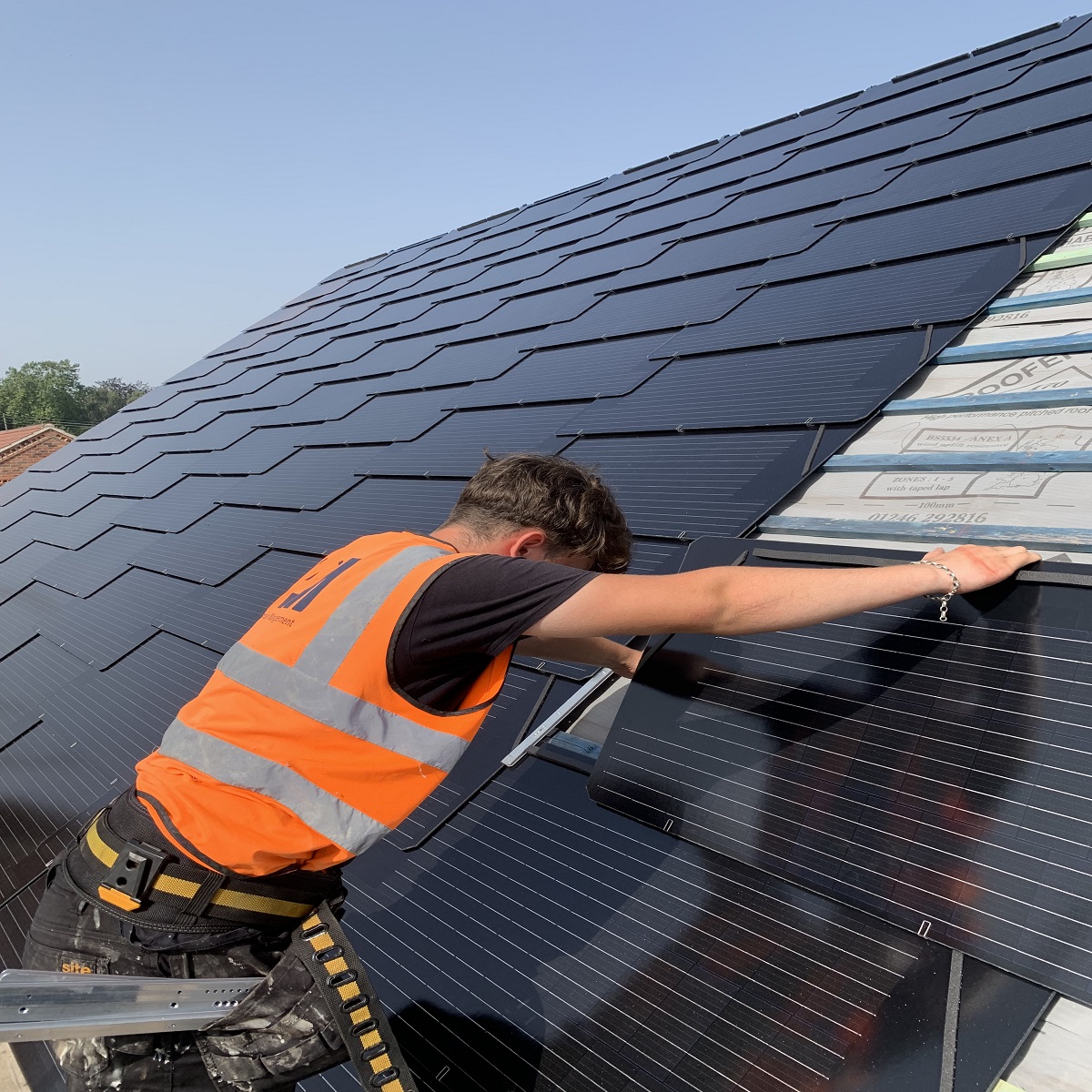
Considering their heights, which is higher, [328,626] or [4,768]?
[328,626]

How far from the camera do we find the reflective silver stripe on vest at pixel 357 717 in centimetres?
198

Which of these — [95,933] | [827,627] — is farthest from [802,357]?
[95,933]

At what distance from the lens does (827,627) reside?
234 centimetres

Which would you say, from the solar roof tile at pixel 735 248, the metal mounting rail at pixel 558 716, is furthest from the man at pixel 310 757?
the solar roof tile at pixel 735 248

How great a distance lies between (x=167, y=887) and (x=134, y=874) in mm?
87

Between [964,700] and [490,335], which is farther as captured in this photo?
[490,335]

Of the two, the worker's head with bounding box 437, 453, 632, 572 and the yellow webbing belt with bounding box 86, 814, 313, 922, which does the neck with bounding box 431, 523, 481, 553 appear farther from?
the yellow webbing belt with bounding box 86, 814, 313, 922

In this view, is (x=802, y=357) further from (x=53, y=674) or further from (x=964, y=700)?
(x=53, y=674)

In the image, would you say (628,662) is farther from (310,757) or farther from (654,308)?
(654,308)

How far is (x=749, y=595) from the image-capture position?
1.99m

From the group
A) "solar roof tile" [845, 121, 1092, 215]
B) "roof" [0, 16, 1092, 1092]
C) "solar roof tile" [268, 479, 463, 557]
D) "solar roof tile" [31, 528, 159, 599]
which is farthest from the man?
"solar roof tile" [31, 528, 159, 599]

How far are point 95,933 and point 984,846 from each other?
2097 mm

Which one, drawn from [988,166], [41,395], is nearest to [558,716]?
[988,166]

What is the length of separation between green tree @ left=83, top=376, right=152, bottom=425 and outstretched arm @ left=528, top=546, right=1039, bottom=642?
12662 cm
